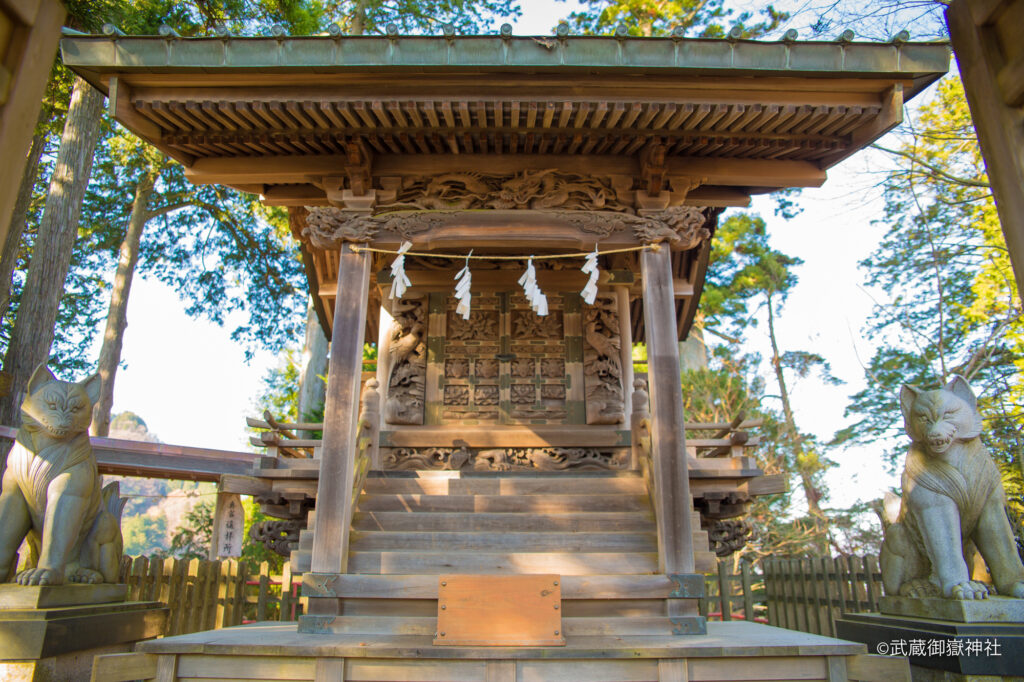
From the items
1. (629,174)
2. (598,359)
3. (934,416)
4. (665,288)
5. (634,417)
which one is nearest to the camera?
(934,416)

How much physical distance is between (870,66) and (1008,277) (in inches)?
439

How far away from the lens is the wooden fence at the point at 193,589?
736 centimetres

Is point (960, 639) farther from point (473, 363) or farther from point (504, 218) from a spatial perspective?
point (473, 363)

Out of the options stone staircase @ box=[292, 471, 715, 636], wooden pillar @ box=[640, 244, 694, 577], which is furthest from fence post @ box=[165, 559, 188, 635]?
wooden pillar @ box=[640, 244, 694, 577]

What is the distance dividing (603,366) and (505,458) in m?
1.83

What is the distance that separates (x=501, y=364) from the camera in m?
8.58

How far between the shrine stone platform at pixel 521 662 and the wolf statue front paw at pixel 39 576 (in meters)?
0.82

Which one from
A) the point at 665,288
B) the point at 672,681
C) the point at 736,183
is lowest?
the point at 672,681

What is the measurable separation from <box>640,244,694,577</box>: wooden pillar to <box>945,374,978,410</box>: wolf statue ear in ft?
6.90

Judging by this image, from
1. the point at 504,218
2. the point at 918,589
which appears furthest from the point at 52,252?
the point at 918,589

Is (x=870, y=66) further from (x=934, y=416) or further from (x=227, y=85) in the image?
(x=227, y=85)

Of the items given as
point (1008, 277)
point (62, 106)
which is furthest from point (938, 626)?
point (62, 106)

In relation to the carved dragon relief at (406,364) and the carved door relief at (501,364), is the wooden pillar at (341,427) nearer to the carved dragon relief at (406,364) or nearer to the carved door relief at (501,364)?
the carved dragon relief at (406,364)

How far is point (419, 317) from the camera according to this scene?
28.8 ft
